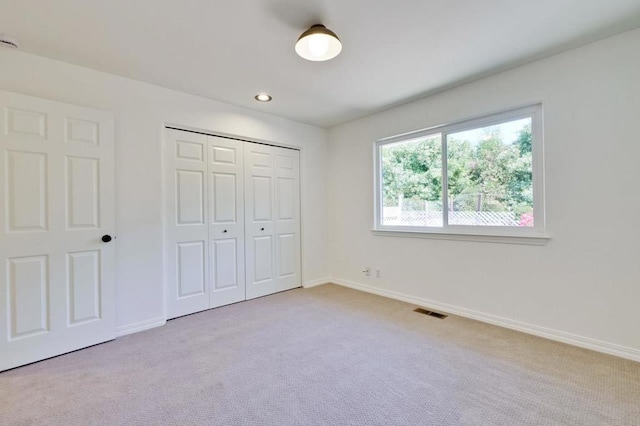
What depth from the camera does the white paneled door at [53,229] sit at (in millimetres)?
2143

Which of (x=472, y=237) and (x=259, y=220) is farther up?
(x=259, y=220)

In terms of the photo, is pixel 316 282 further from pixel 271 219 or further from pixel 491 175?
pixel 491 175

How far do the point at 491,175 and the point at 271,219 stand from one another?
2.70 m

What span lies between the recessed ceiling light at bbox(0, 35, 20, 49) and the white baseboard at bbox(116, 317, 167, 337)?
2442mm

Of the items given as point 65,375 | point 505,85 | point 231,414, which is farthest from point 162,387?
point 505,85

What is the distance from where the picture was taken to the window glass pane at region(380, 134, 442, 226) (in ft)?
11.1

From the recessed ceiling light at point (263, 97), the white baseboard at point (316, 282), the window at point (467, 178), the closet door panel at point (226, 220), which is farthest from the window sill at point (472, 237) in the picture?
the recessed ceiling light at point (263, 97)

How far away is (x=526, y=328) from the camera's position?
8.61ft

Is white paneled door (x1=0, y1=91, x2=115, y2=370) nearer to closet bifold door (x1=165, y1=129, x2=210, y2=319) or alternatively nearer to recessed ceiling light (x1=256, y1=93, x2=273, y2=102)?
closet bifold door (x1=165, y1=129, x2=210, y2=319)

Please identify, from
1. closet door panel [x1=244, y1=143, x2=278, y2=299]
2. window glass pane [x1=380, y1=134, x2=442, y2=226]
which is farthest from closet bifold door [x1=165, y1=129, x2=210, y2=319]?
window glass pane [x1=380, y1=134, x2=442, y2=226]

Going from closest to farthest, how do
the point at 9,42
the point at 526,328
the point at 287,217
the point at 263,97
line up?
the point at 9,42, the point at 526,328, the point at 263,97, the point at 287,217

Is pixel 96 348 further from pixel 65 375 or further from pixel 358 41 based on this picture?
pixel 358 41

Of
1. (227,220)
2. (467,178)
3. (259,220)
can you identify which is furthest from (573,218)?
(227,220)

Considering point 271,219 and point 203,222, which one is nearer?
point 203,222
